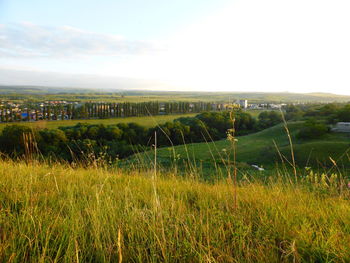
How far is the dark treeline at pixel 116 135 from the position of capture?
3727cm

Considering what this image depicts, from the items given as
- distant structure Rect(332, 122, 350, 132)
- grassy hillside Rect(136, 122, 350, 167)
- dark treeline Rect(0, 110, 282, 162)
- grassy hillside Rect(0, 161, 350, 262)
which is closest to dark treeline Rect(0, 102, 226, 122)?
dark treeline Rect(0, 110, 282, 162)

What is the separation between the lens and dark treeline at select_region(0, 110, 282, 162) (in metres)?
37.3

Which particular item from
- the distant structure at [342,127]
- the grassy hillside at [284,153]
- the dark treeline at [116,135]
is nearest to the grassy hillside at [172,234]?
the dark treeline at [116,135]

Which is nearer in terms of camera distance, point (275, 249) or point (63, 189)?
point (275, 249)

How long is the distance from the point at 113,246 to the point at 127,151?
43.1 meters

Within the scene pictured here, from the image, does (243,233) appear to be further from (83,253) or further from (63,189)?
(63,189)

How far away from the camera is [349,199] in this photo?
11.5 ft

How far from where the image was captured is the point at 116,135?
5400cm

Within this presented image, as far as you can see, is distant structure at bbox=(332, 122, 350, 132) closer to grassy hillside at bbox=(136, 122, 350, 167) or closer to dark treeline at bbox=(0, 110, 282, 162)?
grassy hillside at bbox=(136, 122, 350, 167)

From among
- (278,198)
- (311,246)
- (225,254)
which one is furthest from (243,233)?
(278,198)

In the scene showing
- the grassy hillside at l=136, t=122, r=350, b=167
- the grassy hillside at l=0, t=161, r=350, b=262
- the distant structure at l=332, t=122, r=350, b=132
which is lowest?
the grassy hillside at l=136, t=122, r=350, b=167

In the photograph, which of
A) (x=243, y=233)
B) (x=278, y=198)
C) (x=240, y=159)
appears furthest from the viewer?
(x=240, y=159)

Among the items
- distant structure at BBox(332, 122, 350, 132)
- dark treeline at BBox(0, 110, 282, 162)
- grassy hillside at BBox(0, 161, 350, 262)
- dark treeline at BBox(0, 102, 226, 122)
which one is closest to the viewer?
grassy hillside at BBox(0, 161, 350, 262)

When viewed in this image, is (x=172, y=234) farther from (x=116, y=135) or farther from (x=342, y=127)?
(x=342, y=127)
